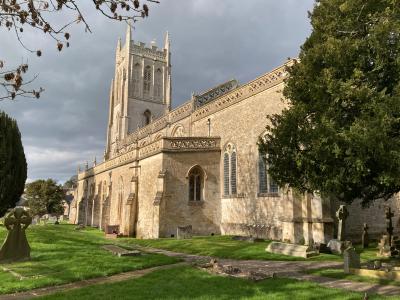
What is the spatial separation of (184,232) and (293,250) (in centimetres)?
889

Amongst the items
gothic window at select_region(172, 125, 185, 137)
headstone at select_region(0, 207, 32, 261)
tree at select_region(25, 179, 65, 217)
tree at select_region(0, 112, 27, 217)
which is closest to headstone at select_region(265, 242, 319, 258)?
headstone at select_region(0, 207, 32, 261)

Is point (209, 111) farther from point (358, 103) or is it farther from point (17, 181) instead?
point (358, 103)

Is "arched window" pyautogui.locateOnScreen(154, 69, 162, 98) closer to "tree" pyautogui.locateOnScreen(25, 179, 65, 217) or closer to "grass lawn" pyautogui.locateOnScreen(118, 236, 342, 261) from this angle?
"tree" pyautogui.locateOnScreen(25, 179, 65, 217)

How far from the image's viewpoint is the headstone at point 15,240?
12.1 m

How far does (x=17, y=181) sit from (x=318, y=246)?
53.6 feet

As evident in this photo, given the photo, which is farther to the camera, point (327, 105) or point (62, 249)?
point (62, 249)

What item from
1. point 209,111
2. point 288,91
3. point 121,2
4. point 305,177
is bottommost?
point 305,177

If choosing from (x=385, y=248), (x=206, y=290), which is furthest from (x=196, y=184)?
(x=206, y=290)

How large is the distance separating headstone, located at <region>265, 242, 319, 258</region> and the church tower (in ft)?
137

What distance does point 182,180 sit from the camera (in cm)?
2292

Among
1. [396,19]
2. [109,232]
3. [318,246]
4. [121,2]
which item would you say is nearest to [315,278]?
[318,246]

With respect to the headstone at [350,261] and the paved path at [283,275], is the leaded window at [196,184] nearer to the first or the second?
the paved path at [283,275]

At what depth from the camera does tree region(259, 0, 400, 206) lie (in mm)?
9359

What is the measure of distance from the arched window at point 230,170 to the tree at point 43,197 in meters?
36.5
